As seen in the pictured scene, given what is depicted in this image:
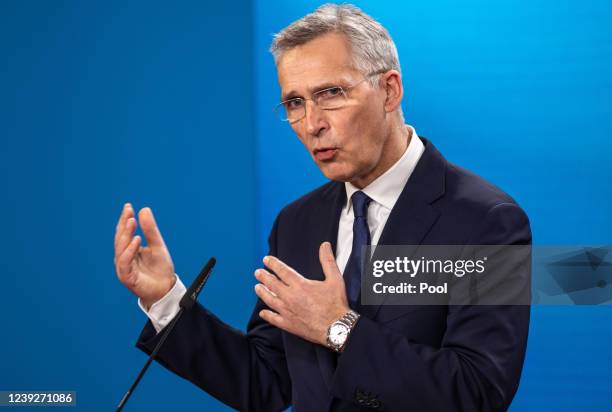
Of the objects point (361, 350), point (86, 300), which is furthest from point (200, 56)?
point (361, 350)

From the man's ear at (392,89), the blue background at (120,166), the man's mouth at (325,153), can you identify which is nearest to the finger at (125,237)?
the man's mouth at (325,153)

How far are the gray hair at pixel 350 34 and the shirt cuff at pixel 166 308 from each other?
0.52m

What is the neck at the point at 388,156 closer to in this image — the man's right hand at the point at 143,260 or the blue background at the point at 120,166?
the man's right hand at the point at 143,260

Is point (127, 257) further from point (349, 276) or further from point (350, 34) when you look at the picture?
point (350, 34)

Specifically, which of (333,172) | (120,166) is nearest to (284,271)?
(333,172)

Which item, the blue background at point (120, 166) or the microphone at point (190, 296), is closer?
the microphone at point (190, 296)

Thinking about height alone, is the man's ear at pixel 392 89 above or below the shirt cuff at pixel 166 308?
above

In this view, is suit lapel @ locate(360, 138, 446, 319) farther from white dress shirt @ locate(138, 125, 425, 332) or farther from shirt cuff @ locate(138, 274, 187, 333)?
shirt cuff @ locate(138, 274, 187, 333)

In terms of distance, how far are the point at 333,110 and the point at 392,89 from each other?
18cm

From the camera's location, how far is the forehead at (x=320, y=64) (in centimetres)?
168

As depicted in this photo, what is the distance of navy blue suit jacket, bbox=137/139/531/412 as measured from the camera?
1.50m

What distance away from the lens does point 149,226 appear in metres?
1.67

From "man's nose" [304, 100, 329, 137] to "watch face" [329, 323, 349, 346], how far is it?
402mm

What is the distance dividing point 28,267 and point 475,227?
1.73 m
